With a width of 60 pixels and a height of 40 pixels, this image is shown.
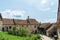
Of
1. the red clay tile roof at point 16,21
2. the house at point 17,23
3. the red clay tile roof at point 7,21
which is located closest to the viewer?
the house at point 17,23

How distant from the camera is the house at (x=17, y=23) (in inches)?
3597

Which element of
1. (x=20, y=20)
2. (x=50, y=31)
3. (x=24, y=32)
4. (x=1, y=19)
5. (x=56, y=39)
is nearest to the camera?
(x=56, y=39)

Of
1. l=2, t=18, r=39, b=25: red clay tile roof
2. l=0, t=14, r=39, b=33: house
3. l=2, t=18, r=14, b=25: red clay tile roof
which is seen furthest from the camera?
l=2, t=18, r=39, b=25: red clay tile roof

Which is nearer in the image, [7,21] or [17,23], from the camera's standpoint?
[7,21]

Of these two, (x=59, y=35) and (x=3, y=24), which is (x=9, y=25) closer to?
(x=3, y=24)

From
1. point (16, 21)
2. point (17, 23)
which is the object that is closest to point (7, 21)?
point (16, 21)

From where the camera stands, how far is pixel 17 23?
310 feet

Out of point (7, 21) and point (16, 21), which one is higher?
point (7, 21)

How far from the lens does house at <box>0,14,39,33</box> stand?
91.4m

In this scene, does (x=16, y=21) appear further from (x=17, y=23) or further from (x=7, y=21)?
(x=7, y=21)

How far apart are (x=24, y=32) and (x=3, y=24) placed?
104 feet

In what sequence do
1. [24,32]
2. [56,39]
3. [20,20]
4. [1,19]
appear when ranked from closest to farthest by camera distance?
[56,39] < [24,32] < [1,19] < [20,20]

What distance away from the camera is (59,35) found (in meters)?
7.05

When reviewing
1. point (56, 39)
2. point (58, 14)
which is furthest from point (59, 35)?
point (58, 14)
